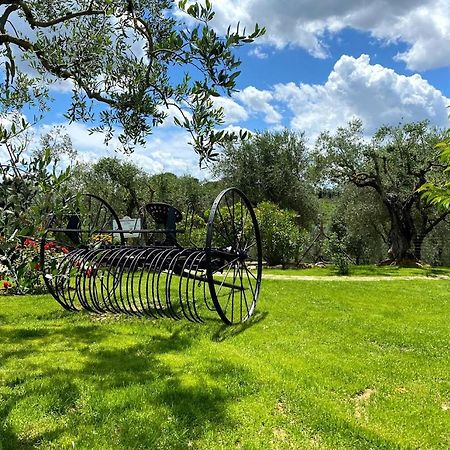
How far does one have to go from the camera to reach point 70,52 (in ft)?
20.1

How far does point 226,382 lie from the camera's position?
193 inches

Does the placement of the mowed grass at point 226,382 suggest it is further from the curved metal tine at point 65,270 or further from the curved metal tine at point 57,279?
the curved metal tine at point 65,270

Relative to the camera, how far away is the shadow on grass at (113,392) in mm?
3709

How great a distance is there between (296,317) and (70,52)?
592 cm

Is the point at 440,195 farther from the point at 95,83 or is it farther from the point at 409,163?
the point at 409,163

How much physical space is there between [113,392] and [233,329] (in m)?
3.17

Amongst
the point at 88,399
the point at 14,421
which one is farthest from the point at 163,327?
the point at 14,421

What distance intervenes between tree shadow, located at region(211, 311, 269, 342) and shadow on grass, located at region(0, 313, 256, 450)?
14 cm

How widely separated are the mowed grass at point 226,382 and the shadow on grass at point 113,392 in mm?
14

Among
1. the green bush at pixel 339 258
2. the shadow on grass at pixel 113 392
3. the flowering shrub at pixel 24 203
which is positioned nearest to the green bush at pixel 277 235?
the green bush at pixel 339 258

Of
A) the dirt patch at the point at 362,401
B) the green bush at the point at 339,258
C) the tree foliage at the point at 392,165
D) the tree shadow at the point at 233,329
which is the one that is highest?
the tree foliage at the point at 392,165

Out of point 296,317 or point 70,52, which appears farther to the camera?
point 296,317

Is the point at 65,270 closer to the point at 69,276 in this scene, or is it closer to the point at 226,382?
the point at 69,276

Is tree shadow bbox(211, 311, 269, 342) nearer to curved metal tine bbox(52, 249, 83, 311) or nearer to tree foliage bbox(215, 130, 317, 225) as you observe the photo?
curved metal tine bbox(52, 249, 83, 311)
